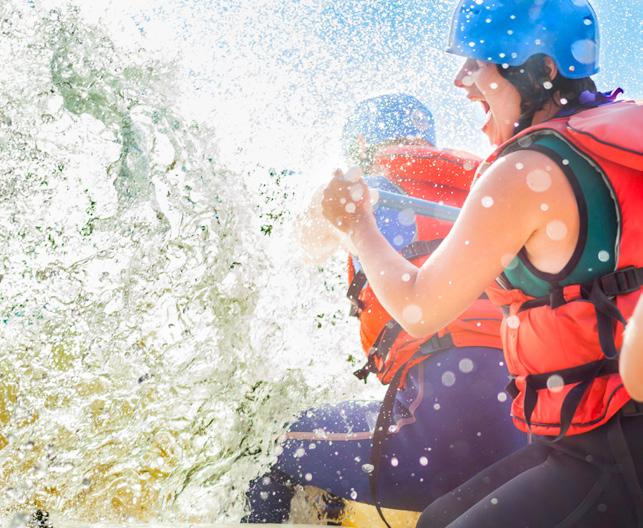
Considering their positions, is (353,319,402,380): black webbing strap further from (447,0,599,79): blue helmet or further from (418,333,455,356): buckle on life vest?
(447,0,599,79): blue helmet

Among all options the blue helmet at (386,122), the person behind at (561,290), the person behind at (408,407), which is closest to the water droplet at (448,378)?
the person behind at (408,407)

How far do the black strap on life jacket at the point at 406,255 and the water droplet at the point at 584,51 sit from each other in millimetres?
1109

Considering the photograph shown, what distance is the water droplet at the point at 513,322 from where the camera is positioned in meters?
2.05

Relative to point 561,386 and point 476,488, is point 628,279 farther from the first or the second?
point 476,488

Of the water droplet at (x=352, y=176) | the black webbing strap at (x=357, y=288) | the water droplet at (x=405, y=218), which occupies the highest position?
the water droplet at (x=352, y=176)

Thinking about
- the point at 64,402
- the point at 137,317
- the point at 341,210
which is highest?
the point at 341,210

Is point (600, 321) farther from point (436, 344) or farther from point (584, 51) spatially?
point (436, 344)

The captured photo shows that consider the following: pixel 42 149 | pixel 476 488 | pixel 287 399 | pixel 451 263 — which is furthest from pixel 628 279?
pixel 42 149

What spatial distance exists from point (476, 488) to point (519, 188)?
129 cm

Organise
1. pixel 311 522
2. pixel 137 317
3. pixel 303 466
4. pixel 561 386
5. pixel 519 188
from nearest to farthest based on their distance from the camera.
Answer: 1. pixel 519 188
2. pixel 561 386
3. pixel 303 466
4. pixel 311 522
5. pixel 137 317

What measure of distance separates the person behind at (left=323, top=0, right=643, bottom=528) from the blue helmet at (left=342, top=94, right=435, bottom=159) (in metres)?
1.90

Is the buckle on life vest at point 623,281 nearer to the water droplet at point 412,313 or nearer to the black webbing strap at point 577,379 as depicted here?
the black webbing strap at point 577,379

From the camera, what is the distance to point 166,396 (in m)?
3.97

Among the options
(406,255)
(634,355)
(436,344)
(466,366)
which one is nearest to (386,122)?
(406,255)
